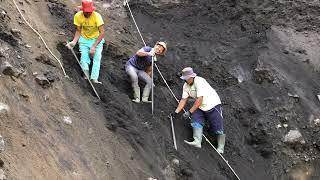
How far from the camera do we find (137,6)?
40.4 feet

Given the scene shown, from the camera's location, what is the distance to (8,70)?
24.1 ft

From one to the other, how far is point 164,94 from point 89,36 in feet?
6.14

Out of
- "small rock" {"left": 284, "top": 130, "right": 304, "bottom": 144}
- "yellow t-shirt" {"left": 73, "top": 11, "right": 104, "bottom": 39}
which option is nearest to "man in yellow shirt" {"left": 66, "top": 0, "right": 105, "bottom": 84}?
"yellow t-shirt" {"left": 73, "top": 11, "right": 104, "bottom": 39}

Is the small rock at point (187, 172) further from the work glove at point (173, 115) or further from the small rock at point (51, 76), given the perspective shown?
the small rock at point (51, 76)

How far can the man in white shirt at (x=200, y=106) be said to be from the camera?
873cm

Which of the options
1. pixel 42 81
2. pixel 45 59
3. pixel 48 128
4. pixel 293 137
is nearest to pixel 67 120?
pixel 48 128

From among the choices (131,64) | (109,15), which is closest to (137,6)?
(109,15)

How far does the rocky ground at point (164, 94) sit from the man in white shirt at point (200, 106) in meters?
0.33

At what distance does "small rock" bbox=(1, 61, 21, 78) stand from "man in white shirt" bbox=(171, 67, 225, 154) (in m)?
2.84

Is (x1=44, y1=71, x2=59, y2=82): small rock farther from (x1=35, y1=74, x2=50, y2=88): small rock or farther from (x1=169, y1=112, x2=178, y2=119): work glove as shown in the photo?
(x1=169, y1=112, x2=178, y2=119): work glove

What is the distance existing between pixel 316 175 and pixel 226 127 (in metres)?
1.90

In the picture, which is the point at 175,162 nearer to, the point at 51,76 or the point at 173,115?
the point at 173,115

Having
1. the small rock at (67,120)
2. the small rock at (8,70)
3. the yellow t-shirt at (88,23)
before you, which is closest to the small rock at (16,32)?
the yellow t-shirt at (88,23)

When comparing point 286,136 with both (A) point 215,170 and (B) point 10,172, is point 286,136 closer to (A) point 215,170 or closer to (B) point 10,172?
(A) point 215,170
